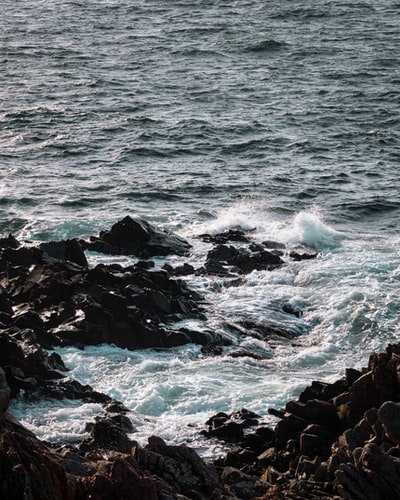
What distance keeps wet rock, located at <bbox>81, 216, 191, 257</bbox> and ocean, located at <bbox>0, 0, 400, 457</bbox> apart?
0.87m

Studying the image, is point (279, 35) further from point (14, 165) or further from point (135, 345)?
point (135, 345)

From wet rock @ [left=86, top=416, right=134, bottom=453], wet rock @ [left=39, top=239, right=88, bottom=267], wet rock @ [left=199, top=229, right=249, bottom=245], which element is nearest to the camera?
wet rock @ [left=86, top=416, right=134, bottom=453]

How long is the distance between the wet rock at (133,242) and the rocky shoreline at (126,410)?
52 millimetres

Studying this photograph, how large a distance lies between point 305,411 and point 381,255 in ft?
54.3

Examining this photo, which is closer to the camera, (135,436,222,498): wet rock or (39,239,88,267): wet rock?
(135,436,222,498): wet rock

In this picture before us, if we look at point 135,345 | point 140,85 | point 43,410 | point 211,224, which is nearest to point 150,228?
point 211,224

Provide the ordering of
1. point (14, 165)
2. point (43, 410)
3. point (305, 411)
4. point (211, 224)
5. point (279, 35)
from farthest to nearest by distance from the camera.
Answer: point (279, 35) < point (14, 165) < point (211, 224) < point (43, 410) < point (305, 411)

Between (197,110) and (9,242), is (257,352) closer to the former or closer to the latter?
(9,242)

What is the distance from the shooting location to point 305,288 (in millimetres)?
37344

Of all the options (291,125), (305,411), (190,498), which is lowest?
(291,125)

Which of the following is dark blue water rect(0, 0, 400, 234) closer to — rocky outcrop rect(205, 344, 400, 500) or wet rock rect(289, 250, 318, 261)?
wet rock rect(289, 250, 318, 261)

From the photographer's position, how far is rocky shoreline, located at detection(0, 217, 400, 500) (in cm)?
1883

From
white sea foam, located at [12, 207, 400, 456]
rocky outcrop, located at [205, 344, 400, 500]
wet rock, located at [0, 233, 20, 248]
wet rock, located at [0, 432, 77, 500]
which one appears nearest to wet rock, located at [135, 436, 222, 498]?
rocky outcrop, located at [205, 344, 400, 500]

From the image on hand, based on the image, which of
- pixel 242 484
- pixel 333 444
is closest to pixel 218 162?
pixel 333 444
